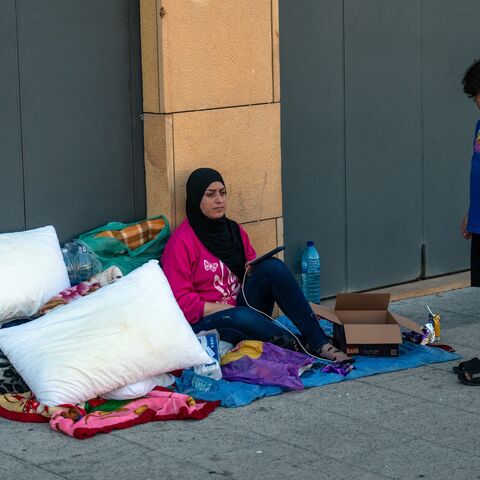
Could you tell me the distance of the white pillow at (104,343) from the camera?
534 centimetres

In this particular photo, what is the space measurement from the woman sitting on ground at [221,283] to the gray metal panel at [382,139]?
1525 mm

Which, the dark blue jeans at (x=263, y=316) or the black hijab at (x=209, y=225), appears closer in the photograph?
the dark blue jeans at (x=263, y=316)

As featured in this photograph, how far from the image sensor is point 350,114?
7668 millimetres

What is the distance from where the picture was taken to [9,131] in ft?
19.9

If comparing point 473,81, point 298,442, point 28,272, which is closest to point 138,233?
point 28,272

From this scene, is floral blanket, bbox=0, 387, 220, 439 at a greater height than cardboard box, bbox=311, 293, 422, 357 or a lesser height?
lesser

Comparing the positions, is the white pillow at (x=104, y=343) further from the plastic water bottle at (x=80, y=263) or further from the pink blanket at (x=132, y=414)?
the plastic water bottle at (x=80, y=263)

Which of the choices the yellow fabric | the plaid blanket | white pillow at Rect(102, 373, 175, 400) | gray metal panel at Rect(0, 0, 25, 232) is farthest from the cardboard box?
gray metal panel at Rect(0, 0, 25, 232)

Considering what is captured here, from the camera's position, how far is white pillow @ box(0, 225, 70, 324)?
19.0 ft

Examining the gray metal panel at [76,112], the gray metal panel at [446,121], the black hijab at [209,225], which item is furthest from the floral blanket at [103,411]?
the gray metal panel at [446,121]

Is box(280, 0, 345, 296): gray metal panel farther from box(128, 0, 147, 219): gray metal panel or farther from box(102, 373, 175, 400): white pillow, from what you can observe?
box(102, 373, 175, 400): white pillow

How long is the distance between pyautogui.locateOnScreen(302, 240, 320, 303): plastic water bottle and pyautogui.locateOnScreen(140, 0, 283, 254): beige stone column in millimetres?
427

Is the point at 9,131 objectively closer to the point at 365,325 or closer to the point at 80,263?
the point at 80,263

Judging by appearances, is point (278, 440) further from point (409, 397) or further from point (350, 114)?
point (350, 114)
